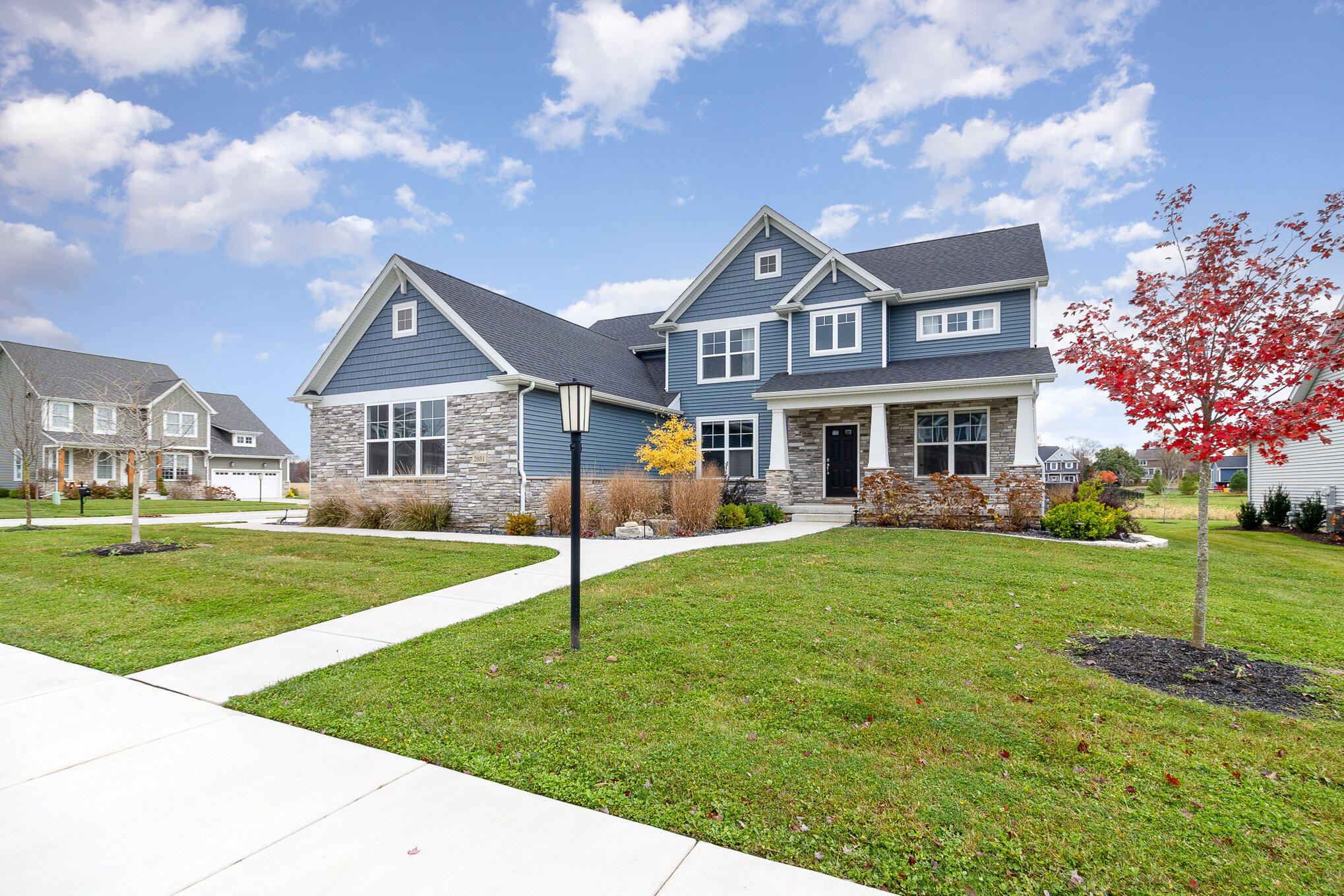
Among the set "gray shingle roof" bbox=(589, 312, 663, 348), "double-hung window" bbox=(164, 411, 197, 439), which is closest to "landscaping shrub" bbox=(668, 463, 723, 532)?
"gray shingle roof" bbox=(589, 312, 663, 348)

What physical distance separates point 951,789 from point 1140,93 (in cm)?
1366

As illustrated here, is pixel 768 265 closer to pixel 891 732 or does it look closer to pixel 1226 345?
pixel 1226 345

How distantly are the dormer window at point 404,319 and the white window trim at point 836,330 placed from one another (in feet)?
35.9

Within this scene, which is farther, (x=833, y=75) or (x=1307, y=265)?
(x=833, y=75)

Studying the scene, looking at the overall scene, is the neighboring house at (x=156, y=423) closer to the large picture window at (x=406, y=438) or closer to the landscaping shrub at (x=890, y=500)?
the large picture window at (x=406, y=438)

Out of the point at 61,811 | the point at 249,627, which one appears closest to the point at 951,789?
the point at 61,811

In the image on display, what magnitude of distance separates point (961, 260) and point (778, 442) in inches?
311

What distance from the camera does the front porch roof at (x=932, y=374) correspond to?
14.1 meters

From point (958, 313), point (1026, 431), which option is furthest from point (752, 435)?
point (1026, 431)

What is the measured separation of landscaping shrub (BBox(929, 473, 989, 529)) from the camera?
13562 mm

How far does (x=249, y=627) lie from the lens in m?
5.84

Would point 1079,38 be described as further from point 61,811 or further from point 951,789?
point 61,811

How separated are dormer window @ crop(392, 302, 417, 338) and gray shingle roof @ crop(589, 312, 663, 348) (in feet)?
26.7

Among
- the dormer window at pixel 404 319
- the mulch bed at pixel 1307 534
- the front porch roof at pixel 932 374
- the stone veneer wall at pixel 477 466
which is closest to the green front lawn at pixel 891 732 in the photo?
the stone veneer wall at pixel 477 466
